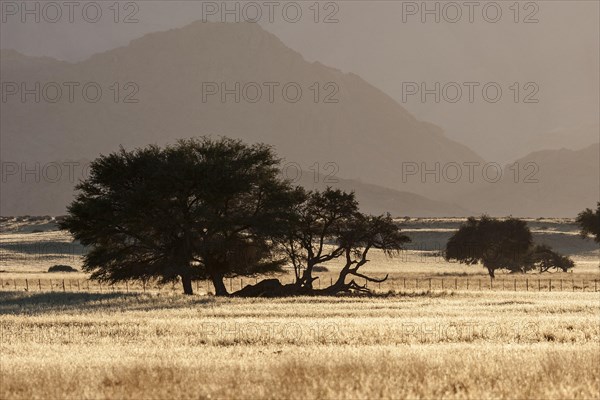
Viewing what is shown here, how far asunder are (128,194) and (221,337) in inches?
1337

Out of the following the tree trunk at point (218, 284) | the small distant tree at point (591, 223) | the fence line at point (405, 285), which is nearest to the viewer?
the tree trunk at point (218, 284)

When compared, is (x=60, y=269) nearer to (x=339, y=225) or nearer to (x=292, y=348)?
(x=339, y=225)

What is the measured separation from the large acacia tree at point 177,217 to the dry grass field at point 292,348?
5752 mm

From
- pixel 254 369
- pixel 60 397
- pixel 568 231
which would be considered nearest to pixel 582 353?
pixel 254 369

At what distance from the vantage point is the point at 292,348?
24.0 meters

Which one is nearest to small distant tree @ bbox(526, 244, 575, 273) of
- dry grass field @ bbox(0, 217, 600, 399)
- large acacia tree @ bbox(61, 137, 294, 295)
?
large acacia tree @ bbox(61, 137, 294, 295)

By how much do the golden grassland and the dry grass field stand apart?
49mm

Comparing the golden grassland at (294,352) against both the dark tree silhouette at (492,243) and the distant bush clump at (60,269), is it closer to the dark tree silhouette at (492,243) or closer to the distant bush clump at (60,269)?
the dark tree silhouette at (492,243)

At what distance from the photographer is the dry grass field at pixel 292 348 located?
1562 centimetres

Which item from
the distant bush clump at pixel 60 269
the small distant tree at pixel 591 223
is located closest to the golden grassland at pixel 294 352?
the small distant tree at pixel 591 223

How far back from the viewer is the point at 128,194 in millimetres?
60125

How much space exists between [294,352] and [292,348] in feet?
6.29

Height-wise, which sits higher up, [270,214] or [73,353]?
[270,214]

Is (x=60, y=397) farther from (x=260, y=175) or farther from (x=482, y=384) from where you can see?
(x=260, y=175)
